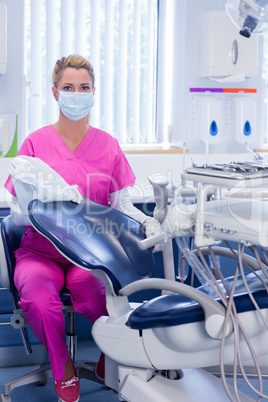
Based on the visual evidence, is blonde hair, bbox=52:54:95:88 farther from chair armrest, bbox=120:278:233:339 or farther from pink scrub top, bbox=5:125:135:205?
chair armrest, bbox=120:278:233:339

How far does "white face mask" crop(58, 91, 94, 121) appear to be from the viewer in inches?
87.5

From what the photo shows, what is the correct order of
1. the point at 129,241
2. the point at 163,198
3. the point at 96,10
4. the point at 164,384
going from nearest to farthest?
the point at 164,384 → the point at 163,198 → the point at 129,241 → the point at 96,10

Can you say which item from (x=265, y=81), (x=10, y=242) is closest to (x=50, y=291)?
(x=10, y=242)

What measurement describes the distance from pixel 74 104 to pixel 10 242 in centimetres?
58

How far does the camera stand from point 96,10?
10.4 feet

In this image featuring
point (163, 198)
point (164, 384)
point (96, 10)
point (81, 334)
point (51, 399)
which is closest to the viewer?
point (164, 384)

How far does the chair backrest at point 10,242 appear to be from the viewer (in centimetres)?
203

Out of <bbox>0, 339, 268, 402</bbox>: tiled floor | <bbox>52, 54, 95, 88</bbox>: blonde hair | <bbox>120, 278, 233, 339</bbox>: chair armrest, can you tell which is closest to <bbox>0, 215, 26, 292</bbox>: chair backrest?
<bbox>0, 339, 268, 402</bbox>: tiled floor

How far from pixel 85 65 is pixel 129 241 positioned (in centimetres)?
78

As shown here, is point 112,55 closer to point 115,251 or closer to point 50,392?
point 115,251

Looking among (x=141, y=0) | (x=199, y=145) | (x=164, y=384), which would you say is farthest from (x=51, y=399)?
(x=141, y=0)

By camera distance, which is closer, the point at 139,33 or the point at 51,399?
the point at 51,399

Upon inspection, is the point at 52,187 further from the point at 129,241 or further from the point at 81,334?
the point at 81,334

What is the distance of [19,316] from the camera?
200cm
